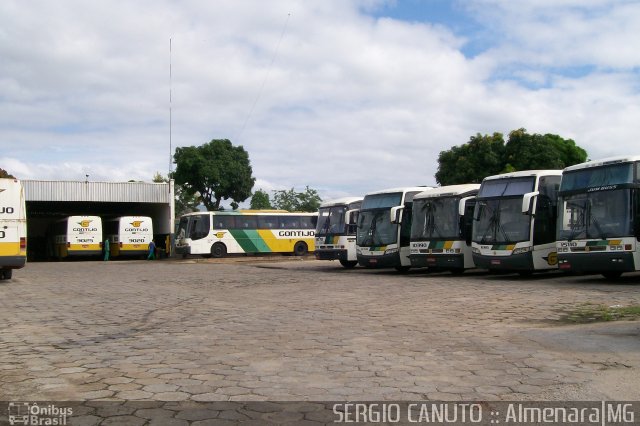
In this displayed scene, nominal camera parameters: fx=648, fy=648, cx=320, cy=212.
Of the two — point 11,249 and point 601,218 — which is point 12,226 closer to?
point 11,249

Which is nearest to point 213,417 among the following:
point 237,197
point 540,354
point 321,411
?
point 321,411

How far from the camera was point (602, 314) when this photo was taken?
10.5 m

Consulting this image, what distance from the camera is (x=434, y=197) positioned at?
2155cm

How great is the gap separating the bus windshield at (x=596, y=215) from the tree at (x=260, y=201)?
2223 inches

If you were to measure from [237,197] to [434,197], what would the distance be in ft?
120

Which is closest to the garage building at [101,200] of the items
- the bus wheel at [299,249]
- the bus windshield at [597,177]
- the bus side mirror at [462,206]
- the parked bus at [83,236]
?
the parked bus at [83,236]

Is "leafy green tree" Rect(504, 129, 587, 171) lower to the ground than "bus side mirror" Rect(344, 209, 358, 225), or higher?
higher

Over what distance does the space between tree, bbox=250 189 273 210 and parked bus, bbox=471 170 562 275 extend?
53.8 metres

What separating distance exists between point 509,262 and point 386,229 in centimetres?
564

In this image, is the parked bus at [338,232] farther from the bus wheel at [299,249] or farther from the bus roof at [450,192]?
the bus wheel at [299,249]

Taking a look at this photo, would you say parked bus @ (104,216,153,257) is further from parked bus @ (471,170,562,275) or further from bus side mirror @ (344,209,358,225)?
parked bus @ (471,170,562,275)

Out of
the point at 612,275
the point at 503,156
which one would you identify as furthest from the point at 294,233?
the point at 612,275

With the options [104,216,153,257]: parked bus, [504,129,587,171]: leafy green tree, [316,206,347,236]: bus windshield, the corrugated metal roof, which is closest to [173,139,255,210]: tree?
the corrugated metal roof

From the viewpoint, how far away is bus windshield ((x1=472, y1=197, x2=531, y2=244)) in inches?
738
